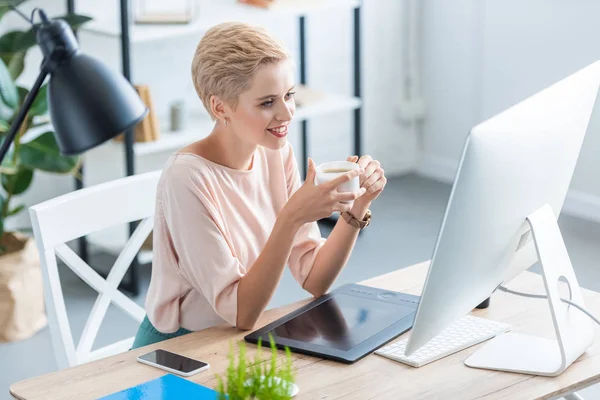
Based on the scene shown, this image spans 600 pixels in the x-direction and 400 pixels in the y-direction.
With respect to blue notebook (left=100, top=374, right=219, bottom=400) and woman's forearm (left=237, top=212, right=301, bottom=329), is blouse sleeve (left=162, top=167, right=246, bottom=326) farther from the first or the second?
blue notebook (left=100, top=374, right=219, bottom=400)

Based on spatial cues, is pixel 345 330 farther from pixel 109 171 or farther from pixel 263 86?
pixel 109 171

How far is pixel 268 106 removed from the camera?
173 centimetres

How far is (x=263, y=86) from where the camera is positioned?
5.65 feet

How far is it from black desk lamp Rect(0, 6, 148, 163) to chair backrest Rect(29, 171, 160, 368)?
561 millimetres

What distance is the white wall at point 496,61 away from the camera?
13.2 ft

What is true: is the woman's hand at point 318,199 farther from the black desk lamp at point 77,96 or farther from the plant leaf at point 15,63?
the plant leaf at point 15,63

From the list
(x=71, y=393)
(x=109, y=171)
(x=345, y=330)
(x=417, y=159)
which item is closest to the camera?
(x=71, y=393)

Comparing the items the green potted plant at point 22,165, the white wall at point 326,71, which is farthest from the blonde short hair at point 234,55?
the white wall at point 326,71

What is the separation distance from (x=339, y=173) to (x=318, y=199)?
0.05m

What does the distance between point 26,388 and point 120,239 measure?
2482mm

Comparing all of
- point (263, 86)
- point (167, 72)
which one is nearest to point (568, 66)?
point (167, 72)

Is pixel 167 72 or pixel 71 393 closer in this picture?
pixel 71 393

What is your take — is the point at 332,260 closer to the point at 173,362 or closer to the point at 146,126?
the point at 173,362

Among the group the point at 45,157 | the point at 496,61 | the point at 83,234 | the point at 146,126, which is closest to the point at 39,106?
the point at 45,157
